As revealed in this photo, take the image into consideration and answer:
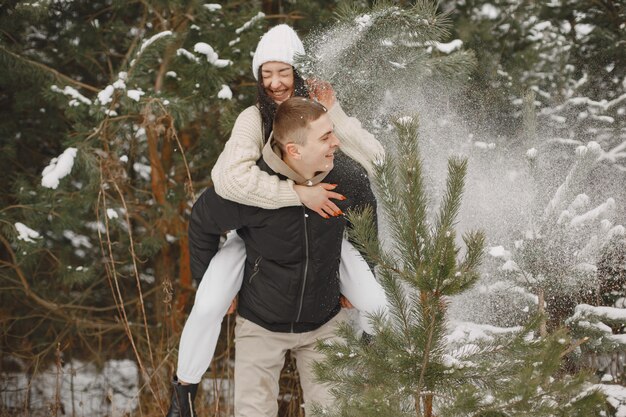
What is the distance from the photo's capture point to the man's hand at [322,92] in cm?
307

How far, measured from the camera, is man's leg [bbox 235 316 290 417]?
9.50 ft

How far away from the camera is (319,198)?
2711 millimetres

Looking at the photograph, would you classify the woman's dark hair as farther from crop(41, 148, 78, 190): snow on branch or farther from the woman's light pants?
crop(41, 148, 78, 190): snow on branch

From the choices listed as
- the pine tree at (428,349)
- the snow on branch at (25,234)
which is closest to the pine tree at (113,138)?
the snow on branch at (25,234)

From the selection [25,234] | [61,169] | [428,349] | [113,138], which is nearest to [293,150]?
[428,349]

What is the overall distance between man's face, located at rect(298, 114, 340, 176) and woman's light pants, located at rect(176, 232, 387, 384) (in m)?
0.44

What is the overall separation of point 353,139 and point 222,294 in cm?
87

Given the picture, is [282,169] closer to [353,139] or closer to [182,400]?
[353,139]

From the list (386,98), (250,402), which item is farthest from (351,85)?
(250,402)

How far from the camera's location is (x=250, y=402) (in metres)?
2.89

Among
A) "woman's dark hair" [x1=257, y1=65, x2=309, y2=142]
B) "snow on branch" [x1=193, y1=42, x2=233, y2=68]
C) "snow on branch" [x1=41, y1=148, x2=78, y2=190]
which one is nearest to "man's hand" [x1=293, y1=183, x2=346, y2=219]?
"woman's dark hair" [x1=257, y1=65, x2=309, y2=142]

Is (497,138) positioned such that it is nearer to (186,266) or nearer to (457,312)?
(457,312)

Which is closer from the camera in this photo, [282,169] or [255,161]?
[282,169]

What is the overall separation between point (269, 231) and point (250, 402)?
72 centimetres
